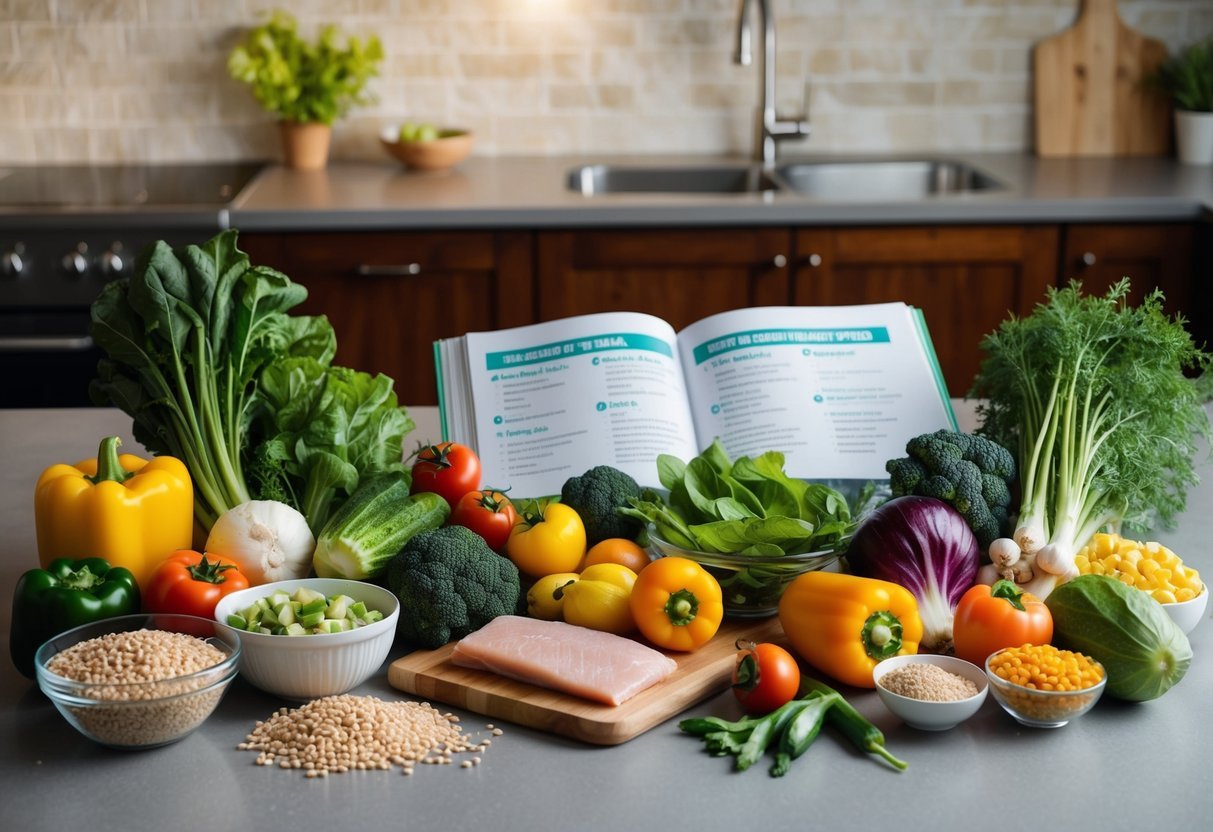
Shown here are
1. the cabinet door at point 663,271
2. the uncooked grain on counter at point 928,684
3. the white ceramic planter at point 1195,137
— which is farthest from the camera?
the white ceramic planter at point 1195,137

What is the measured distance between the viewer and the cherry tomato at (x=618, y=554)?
1400mm

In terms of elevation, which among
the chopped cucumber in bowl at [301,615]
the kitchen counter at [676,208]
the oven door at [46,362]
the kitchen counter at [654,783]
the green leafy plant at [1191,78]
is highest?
the green leafy plant at [1191,78]

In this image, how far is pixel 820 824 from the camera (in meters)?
1.01

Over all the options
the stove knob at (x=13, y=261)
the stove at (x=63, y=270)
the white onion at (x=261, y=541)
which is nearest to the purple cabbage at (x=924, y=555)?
the white onion at (x=261, y=541)

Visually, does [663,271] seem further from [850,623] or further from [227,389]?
[850,623]

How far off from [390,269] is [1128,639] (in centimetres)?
227

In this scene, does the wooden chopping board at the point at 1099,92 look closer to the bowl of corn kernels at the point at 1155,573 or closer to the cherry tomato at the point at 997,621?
the bowl of corn kernels at the point at 1155,573

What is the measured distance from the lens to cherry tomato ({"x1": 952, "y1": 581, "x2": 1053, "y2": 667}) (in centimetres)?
119

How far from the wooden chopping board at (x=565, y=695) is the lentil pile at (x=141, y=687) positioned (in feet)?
0.63

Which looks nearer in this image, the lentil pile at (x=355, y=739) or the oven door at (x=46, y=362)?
the lentil pile at (x=355, y=739)

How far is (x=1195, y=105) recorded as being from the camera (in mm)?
3699

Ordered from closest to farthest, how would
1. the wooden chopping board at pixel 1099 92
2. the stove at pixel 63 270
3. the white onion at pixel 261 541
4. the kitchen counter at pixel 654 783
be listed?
the kitchen counter at pixel 654 783
the white onion at pixel 261 541
the stove at pixel 63 270
the wooden chopping board at pixel 1099 92

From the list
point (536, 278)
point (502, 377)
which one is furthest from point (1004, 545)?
point (536, 278)

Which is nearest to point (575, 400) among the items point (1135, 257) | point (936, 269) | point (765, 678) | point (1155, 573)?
point (765, 678)
